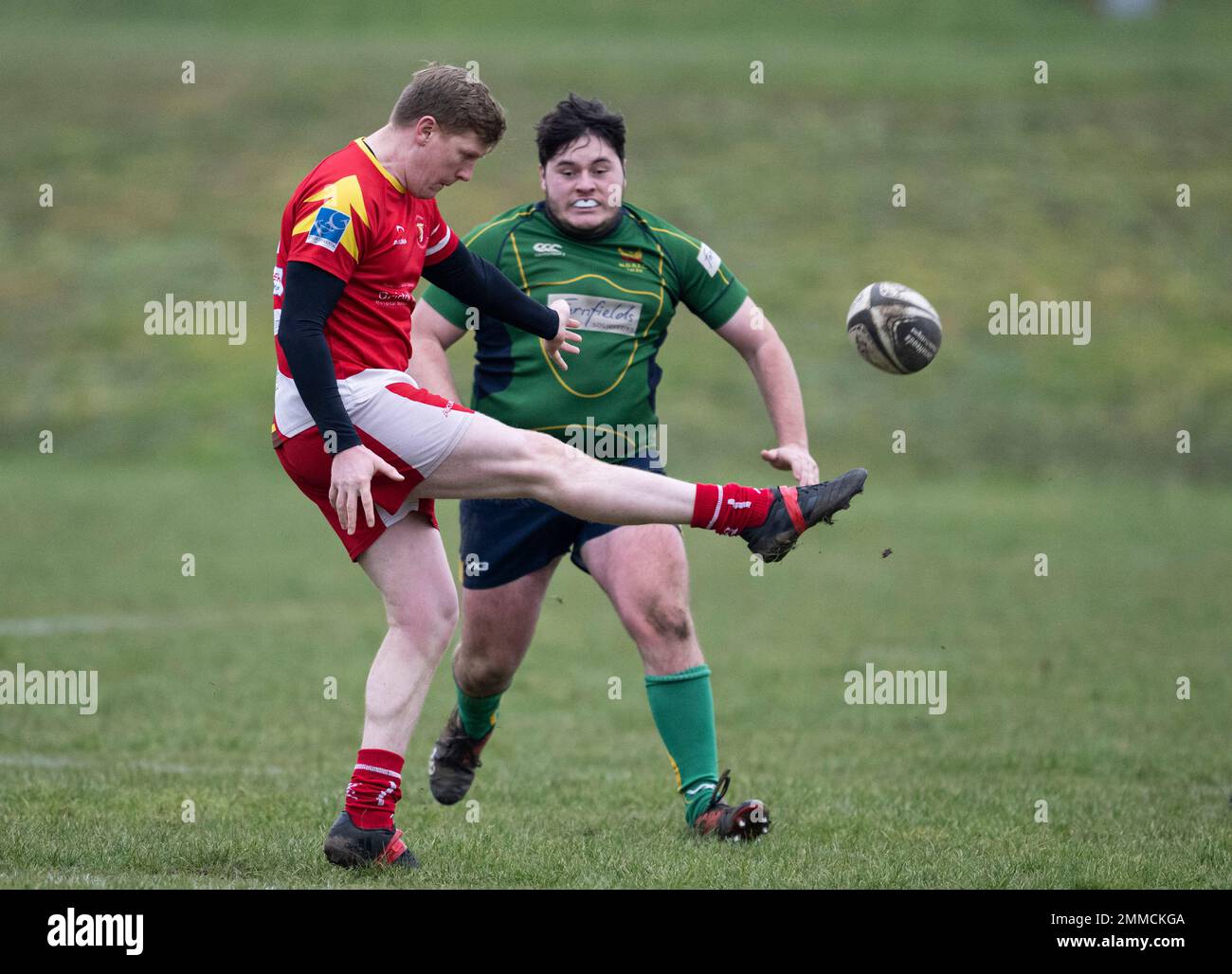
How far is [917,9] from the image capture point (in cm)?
4906

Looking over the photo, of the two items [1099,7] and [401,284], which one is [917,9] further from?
[401,284]

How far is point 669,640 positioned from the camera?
242 inches

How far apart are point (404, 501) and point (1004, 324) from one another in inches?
906

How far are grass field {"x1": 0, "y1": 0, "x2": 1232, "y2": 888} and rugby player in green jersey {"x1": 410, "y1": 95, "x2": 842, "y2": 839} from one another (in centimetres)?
71

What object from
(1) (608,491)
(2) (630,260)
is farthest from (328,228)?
(2) (630,260)

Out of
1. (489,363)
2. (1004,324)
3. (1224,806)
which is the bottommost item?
(1224,806)

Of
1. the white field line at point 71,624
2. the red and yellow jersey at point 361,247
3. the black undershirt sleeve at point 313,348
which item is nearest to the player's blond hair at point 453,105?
the red and yellow jersey at point 361,247

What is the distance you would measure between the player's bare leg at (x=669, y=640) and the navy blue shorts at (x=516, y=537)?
180mm

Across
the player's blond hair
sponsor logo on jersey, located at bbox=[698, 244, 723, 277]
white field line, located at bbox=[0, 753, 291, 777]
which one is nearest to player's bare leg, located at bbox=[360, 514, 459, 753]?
the player's blond hair

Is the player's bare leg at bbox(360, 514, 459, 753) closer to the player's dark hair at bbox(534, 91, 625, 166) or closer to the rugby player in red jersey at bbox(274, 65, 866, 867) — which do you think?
the rugby player in red jersey at bbox(274, 65, 866, 867)

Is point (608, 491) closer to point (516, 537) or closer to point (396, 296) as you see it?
point (396, 296)

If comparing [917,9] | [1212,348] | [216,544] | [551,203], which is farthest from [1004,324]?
[917,9]

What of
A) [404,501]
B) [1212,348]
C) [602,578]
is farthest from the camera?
[1212,348]

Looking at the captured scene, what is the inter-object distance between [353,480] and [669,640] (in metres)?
1.73
